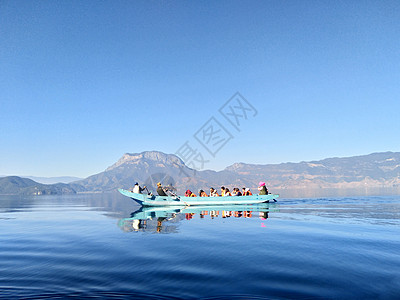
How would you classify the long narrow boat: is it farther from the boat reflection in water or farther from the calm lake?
the calm lake

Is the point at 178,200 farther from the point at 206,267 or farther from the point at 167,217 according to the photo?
the point at 206,267

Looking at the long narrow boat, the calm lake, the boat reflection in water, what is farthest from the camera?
the long narrow boat

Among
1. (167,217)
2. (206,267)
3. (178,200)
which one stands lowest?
(167,217)

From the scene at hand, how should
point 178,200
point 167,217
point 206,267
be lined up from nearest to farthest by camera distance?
point 206,267 < point 167,217 < point 178,200

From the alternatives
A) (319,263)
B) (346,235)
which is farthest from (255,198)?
(319,263)

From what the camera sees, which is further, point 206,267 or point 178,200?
point 178,200

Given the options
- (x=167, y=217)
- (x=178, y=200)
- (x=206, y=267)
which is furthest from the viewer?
(x=178, y=200)

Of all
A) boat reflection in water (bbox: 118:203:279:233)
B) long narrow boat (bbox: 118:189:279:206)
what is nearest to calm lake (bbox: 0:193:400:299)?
boat reflection in water (bbox: 118:203:279:233)

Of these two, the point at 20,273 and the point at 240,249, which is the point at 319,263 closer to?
the point at 240,249

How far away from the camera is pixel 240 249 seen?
12.9 metres

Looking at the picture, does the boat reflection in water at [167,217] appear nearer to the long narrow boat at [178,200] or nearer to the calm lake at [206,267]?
the long narrow boat at [178,200]

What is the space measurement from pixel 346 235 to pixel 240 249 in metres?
8.42

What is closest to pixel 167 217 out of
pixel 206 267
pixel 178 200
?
pixel 178 200

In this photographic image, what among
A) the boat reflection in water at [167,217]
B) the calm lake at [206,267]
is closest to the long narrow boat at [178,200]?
the boat reflection in water at [167,217]
